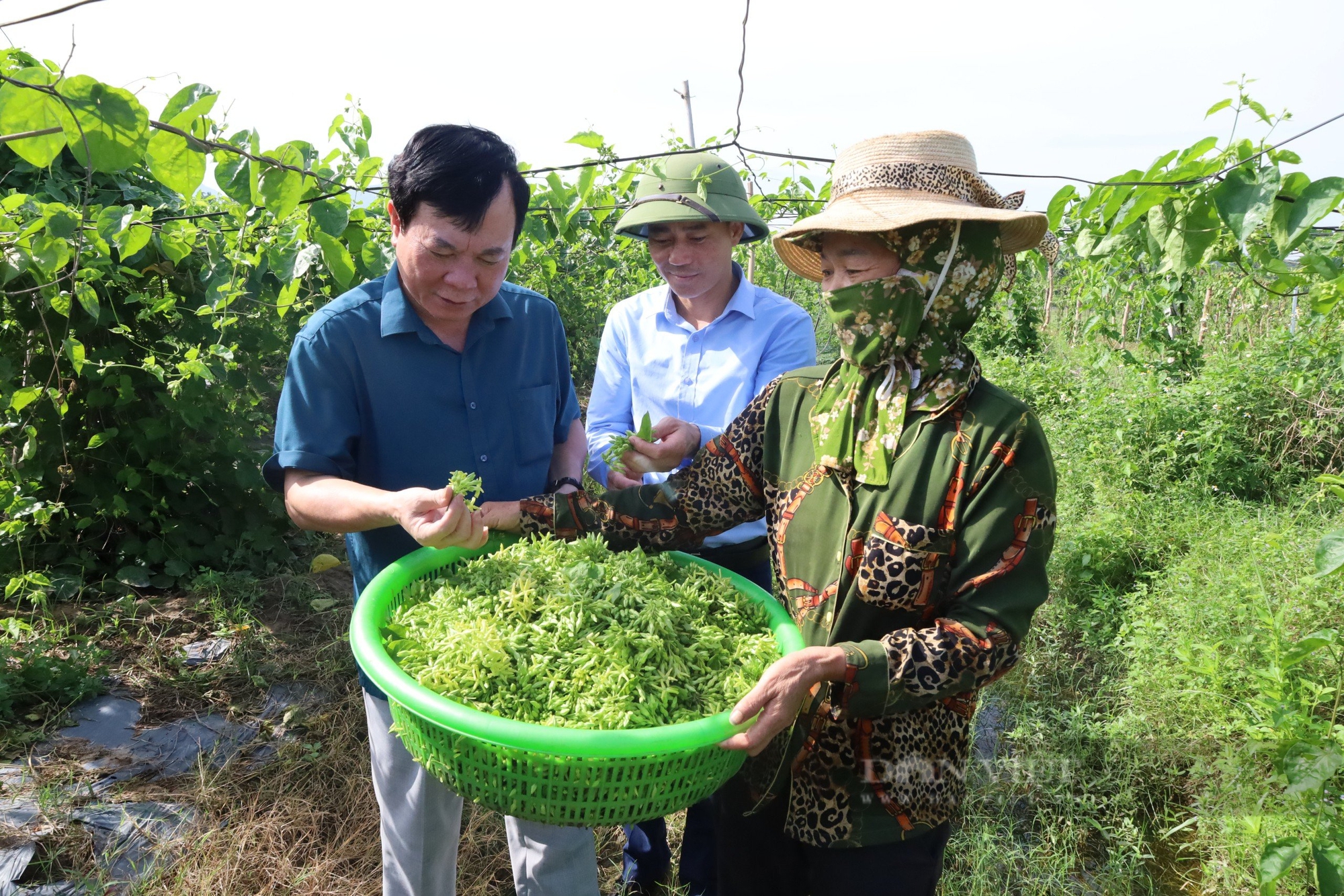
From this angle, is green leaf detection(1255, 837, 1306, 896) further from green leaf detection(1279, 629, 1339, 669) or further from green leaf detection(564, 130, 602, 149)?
green leaf detection(564, 130, 602, 149)

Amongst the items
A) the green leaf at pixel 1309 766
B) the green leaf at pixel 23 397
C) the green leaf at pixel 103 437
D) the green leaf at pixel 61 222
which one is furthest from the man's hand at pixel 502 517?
the green leaf at pixel 103 437

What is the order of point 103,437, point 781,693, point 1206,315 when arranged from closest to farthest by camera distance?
point 781,693 < point 103,437 < point 1206,315

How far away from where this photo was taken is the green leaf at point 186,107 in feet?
5.48

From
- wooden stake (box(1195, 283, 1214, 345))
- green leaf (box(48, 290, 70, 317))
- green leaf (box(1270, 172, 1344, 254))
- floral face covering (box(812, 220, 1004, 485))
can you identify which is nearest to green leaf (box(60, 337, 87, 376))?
green leaf (box(48, 290, 70, 317))

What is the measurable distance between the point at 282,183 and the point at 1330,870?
303 cm

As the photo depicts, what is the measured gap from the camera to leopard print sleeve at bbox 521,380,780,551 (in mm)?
2166

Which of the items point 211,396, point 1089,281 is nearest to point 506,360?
point 211,396

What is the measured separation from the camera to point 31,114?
4.84 ft

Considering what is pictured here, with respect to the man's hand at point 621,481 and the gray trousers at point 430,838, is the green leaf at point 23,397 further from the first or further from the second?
the man's hand at point 621,481

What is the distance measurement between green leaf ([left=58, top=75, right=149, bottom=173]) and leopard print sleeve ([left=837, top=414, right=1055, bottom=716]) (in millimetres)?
1699

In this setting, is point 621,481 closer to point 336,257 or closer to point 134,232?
point 336,257

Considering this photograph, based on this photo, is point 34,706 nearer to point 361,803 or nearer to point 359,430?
point 361,803

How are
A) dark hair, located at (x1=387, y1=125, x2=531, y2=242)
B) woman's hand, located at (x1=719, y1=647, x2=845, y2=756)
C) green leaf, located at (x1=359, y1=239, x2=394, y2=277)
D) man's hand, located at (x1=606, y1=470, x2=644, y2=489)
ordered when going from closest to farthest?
woman's hand, located at (x1=719, y1=647, x2=845, y2=756), dark hair, located at (x1=387, y1=125, x2=531, y2=242), man's hand, located at (x1=606, y1=470, x2=644, y2=489), green leaf, located at (x1=359, y1=239, x2=394, y2=277)

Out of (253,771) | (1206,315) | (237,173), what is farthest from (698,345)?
(1206,315)
